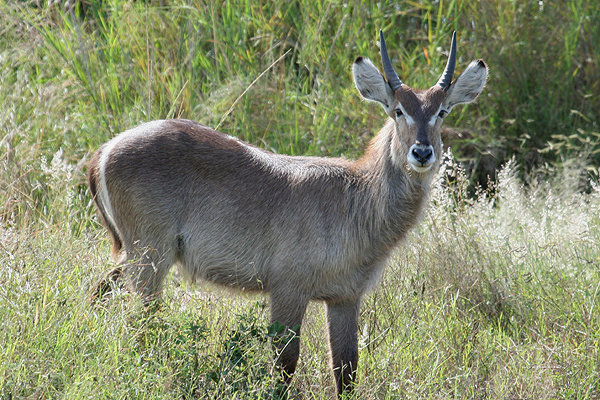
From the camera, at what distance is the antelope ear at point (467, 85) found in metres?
3.46

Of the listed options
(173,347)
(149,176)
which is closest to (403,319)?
(173,347)

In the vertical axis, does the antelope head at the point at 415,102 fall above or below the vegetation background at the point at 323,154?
above

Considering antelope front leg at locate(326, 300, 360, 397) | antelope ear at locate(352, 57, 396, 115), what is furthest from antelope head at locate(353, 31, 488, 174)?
antelope front leg at locate(326, 300, 360, 397)

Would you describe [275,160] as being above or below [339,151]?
above

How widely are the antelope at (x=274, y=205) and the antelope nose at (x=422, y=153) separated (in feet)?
0.30

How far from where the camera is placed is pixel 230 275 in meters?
3.39

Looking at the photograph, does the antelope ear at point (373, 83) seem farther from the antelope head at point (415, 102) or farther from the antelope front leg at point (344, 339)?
the antelope front leg at point (344, 339)

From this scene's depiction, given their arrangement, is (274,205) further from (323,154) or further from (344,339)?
(323,154)

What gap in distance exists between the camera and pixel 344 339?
336 centimetres

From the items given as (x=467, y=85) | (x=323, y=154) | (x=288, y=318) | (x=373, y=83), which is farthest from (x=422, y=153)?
(x=323, y=154)

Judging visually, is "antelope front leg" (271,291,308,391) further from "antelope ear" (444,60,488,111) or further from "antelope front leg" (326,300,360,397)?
"antelope ear" (444,60,488,111)

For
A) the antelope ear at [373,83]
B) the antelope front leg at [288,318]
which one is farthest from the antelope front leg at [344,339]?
the antelope ear at [373,83]

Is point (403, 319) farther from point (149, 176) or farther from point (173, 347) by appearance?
point (149, 176)

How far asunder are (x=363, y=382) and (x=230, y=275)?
32.1 inches
